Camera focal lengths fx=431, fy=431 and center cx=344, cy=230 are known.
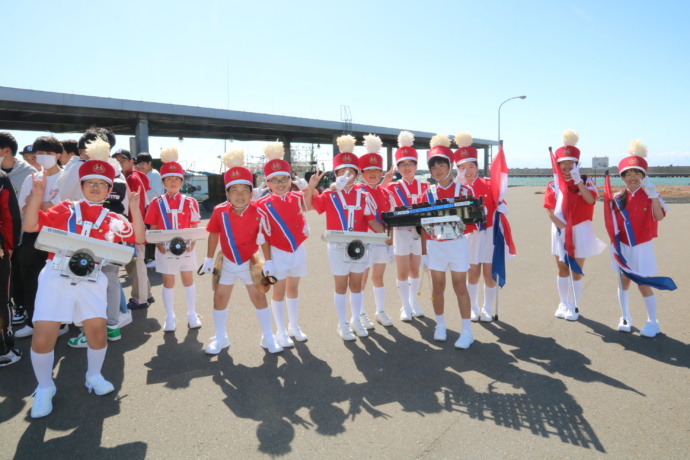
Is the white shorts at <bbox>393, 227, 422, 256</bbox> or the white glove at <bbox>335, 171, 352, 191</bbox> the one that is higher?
the white glove at <bbox>335, 171, 352, 191</bbox>

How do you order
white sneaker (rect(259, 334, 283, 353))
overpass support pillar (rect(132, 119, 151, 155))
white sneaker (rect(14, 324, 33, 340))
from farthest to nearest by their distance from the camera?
overpass support pillar (rect(132, 119, 151, 155)) < white sneaker (rect(14, 324, 33, 340)) < white sneaker (rect(259, 334, 283, 353))

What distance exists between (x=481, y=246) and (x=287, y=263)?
2.56 metres

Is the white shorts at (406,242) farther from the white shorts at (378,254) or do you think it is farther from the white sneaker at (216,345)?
the white sneaker at (216,345)

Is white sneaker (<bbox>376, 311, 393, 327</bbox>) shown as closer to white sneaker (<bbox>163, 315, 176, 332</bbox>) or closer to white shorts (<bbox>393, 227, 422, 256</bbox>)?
white shorts (<bbox>393, 227, 422, 256</bbox>)

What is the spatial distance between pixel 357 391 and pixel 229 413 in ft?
3.63

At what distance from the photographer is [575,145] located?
5.59 metres

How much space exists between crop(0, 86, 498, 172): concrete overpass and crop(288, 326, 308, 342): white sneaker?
70.2ft

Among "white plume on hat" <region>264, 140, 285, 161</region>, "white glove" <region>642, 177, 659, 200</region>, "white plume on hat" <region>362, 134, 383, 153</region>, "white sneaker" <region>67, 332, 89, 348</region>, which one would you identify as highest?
"white plume on hat" <region>362, 134, 383, 153</region>

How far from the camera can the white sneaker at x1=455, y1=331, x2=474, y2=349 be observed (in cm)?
473

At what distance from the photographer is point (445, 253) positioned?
15.8 ft

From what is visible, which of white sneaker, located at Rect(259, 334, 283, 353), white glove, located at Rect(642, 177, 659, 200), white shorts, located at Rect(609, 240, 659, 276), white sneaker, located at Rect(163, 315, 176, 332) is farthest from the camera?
white sneaker, located at Rect(163, 315, 176, 332)

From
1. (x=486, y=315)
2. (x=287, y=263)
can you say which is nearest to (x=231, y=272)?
(x=287, y=263)

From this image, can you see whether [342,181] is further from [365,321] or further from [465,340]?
[465,340]

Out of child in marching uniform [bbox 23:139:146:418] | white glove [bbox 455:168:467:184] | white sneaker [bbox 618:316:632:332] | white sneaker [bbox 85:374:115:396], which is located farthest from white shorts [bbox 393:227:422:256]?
white sneaker [bbox 85:374:115:396]
